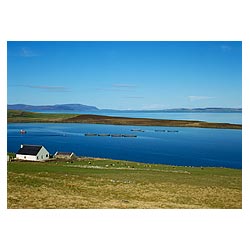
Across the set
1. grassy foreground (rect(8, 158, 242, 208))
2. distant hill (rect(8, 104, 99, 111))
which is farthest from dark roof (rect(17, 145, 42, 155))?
distant hill (rect(8, 104, 99, 111))

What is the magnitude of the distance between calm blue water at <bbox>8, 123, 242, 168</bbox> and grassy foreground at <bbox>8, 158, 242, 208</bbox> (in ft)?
0.55

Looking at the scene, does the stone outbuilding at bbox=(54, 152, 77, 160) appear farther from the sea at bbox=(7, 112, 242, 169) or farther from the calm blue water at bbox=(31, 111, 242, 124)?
the calm blue water at bbox=(31, 111, 242, 124)

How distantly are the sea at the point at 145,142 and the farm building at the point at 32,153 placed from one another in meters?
0.10

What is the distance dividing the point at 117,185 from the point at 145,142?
3.75ft

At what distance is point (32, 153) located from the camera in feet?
24.8

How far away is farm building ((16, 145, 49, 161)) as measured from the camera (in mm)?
7434

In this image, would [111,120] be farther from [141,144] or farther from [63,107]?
[63,107]

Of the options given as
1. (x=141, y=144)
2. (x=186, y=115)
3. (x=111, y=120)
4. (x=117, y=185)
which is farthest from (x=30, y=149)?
(x=186, y=115)

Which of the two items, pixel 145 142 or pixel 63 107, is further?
pixel 145 142

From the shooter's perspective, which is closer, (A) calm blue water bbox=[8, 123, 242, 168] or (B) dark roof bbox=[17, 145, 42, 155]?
(B) dark roof bbox=[17, 145, 42, 155]

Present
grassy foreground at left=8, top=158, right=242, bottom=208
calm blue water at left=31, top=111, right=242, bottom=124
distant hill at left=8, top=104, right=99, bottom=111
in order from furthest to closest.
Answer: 1. distant hill at left=8, top=104, right=99, bottom=111
2. calm blue water at left=31, top=111, right=242, bottom=124
3. grassy foreground at left=8, top=158, right=242, bottom=208

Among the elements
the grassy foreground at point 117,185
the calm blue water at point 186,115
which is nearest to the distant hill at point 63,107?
the calm blue water at point 186,115

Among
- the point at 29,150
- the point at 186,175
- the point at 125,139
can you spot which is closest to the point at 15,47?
the point at 29,150

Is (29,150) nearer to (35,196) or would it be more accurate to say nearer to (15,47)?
(35,196)
